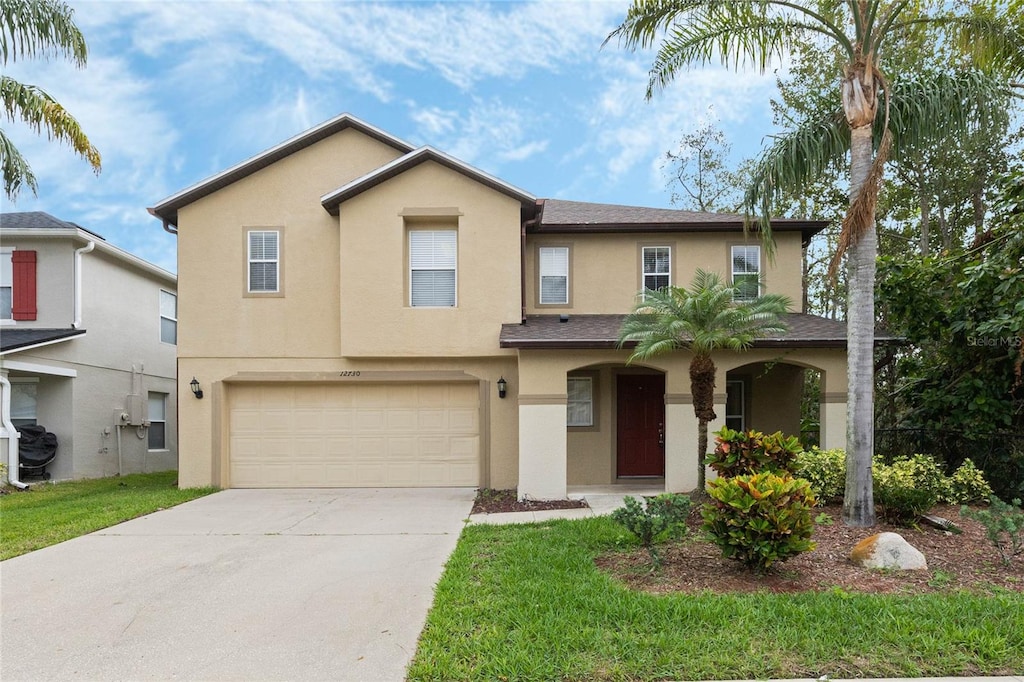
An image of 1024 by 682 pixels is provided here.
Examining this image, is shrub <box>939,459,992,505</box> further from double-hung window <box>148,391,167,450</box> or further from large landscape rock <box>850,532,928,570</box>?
double-hung window <box>148,391,167,450</box>

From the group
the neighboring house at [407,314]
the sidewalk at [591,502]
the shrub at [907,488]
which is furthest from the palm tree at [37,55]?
the shrub at [907,488]

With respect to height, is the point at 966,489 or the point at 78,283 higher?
the point at 78,283

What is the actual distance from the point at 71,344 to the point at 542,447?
11349 millimetres

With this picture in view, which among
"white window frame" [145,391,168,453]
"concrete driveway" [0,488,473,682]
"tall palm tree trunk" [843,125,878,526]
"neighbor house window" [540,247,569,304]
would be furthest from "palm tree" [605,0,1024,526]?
"white window frame" [145,391,168,453]

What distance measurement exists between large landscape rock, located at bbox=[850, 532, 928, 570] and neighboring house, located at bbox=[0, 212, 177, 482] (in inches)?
596

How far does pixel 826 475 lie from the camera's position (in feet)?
27.4

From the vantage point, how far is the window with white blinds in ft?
37.4

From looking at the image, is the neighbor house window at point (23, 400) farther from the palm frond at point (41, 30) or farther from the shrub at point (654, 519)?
the shrub at point (654, 519)

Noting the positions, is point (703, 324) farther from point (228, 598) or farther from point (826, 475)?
point (228, 598)

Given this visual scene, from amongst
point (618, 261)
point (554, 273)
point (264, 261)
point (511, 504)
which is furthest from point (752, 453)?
point (264, 261)

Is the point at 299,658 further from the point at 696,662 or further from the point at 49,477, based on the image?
the point at 49,477

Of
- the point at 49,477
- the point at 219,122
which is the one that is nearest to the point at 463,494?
the point at 49,477

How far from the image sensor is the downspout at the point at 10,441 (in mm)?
12227

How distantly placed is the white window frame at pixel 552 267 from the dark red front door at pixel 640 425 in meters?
2.24
